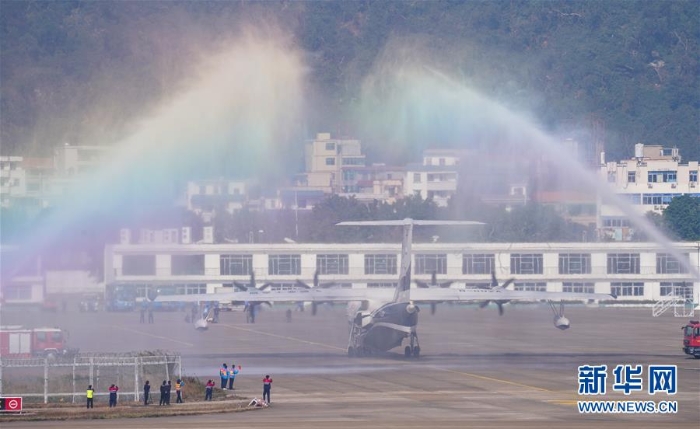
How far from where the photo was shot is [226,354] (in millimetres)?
76562

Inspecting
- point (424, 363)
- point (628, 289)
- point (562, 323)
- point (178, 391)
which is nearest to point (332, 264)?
point (628, 289)

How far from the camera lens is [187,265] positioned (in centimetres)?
12012

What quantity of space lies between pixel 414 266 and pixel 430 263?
101 inches

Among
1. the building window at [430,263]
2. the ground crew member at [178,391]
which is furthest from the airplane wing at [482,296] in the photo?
the building window at [430,263]

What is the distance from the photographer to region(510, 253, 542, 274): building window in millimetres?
123625

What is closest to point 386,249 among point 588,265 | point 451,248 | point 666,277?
point 451,248

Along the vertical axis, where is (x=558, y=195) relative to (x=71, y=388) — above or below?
above

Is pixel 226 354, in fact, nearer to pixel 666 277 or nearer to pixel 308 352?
pixel 308 352

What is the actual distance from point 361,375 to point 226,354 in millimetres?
14409

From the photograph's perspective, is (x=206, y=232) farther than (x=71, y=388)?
Yes

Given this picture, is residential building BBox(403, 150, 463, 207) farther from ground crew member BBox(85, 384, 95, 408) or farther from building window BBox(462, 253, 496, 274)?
ground crew member BBox(85, 384, 95, 408)

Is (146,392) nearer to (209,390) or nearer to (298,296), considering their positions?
(209,390)

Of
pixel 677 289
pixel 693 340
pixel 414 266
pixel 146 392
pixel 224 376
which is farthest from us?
pixel 677 289

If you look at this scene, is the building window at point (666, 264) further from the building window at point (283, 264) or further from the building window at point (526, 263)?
the building window at point (283, 264)
